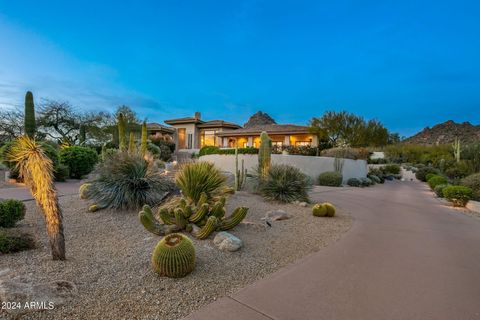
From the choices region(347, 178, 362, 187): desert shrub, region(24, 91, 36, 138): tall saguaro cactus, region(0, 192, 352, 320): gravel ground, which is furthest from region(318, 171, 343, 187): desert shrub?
region(24, 91, 36, 138): tall saguaro cactus

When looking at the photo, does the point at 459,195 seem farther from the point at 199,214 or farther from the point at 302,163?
the point at 199,214

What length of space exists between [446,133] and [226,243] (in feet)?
212

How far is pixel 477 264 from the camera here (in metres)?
4.59

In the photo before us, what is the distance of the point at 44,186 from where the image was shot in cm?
395

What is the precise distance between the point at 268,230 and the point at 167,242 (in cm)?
302

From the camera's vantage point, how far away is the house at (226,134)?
32.5m

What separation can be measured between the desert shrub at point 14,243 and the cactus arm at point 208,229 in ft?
9.36

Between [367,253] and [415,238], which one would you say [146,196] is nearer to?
[367,253]

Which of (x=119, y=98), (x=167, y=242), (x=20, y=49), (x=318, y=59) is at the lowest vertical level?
(x=167, y=242)

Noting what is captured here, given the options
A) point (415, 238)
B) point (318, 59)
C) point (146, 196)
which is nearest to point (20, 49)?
point (146, 196)

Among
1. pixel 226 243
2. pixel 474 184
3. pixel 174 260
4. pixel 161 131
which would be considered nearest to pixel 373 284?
pixel 226 243

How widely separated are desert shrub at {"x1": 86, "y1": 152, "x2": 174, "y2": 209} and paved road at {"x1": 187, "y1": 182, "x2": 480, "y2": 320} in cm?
484

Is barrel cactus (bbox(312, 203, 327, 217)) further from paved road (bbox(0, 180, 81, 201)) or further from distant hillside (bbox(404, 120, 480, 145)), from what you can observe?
distant hillside (bbox(404, 120, 480, 145))

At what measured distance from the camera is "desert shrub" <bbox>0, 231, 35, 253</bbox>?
4.31 metres
